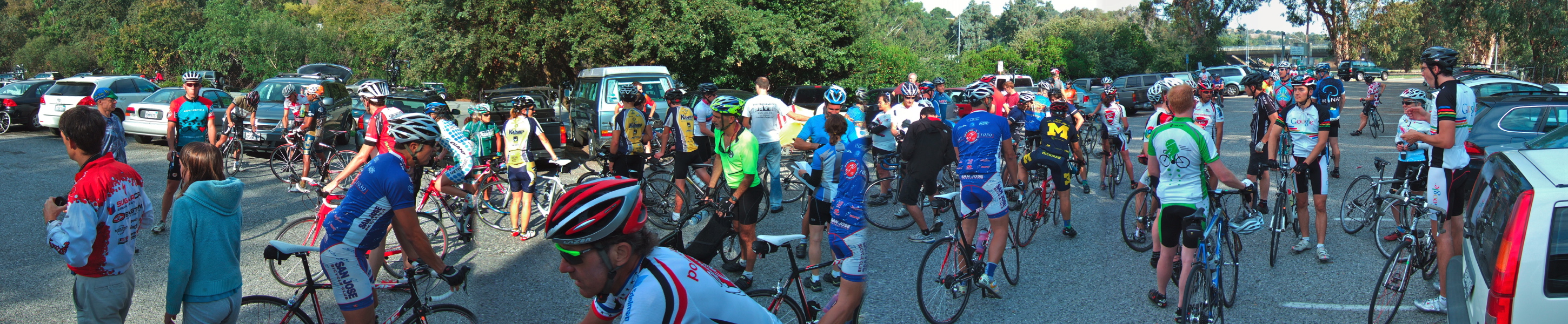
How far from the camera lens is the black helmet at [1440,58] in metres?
5.76

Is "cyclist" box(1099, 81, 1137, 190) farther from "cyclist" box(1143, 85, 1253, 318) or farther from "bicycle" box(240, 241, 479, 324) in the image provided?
"bicycle" box(240, 241, 479, 324)

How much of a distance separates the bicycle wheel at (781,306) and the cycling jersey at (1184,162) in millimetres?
2244

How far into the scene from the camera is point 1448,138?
221 inches

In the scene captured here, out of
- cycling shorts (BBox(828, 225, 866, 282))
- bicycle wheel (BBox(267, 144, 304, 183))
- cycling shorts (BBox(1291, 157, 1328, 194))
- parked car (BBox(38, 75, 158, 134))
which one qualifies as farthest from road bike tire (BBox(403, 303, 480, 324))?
parked car (BBox(38, 75, 158, 134))

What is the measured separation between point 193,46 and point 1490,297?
4561cm

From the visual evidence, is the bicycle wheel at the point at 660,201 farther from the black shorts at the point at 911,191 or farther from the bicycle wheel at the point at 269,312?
the bicycle wheel at the point at 269,312

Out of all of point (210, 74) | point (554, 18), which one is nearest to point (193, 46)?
point (210, 74)

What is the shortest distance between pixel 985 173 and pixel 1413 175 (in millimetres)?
3603

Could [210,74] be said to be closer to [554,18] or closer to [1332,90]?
[554,18]

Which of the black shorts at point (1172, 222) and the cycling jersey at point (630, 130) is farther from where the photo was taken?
the cycling jersey at point (630, 130)

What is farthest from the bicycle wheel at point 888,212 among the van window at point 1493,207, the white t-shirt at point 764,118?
the van window at point 1493,207

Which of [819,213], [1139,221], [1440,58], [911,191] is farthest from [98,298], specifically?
[1440,58]

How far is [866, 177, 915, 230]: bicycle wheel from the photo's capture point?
8.39m

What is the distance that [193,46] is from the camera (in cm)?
3812
